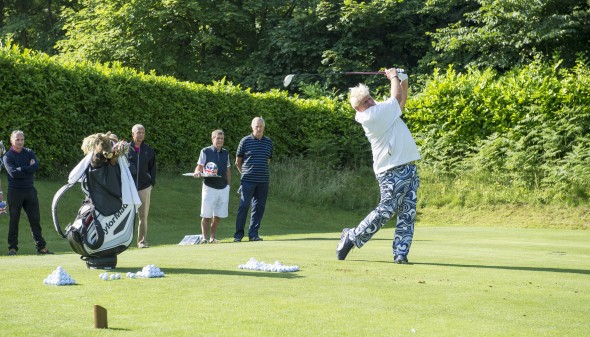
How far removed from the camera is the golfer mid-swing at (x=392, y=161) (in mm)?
10578

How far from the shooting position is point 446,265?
10586mm

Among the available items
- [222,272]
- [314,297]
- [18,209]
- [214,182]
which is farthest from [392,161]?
[18,209]

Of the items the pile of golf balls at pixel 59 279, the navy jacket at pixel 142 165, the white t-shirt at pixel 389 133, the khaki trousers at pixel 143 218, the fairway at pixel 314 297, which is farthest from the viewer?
the navy jacket at pixel 142 165

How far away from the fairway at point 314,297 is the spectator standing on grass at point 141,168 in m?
4.13

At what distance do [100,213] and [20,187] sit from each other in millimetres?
5654

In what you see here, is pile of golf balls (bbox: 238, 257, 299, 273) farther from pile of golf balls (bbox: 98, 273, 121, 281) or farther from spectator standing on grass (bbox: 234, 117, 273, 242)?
spectator standing on grass (bbox: 234, 117, 273, 242)

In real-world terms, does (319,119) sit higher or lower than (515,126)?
lower

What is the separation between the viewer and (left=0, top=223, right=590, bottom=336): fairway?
21.3ft

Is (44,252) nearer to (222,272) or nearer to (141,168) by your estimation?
(141,168)

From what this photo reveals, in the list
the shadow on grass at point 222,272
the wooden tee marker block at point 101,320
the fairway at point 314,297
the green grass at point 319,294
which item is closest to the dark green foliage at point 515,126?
the green grass at point 319,294

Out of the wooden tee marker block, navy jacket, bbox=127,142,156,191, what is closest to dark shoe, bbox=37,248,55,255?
navy jacket, bbox=127,142,156,191

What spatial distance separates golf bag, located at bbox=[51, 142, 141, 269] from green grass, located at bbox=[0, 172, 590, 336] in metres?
0.26

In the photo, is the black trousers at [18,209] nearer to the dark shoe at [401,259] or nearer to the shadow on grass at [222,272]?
the shadow on grass at [222,272]

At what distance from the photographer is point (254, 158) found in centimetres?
1714
